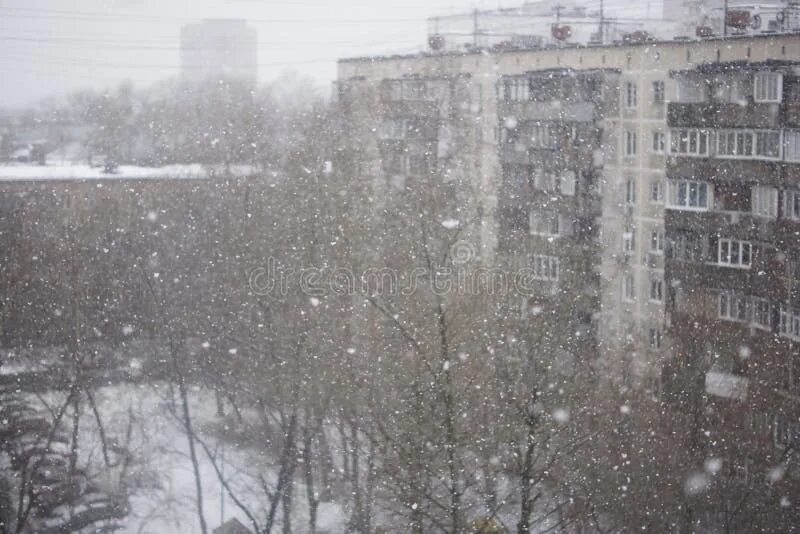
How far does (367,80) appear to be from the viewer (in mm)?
9469

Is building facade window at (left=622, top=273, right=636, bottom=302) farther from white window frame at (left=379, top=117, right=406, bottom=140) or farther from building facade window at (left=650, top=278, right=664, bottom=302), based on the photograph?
white window frame at (left=379, top=117, right=406, bottom=140)

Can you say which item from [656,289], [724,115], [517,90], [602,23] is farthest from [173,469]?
[602,23]

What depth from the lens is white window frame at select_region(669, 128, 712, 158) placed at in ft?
21.5

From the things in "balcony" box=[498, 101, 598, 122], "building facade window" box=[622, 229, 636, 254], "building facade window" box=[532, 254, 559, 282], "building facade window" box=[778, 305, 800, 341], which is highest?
"balcony" box=[498, 101, 598, 122]

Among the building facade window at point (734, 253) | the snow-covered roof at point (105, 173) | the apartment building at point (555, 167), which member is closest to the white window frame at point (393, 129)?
the apartment building at point (555, 167)

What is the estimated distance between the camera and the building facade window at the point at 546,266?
6.53 meters

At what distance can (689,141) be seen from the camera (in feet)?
22.0

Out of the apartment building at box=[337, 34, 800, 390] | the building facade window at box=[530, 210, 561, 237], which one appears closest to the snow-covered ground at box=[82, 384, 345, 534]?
the apartment building at box=[337, 34, 800, 390]

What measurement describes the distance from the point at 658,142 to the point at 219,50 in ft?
19.0

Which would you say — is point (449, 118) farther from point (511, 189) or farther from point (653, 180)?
point (653, 180)

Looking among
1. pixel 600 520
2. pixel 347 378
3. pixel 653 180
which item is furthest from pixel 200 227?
pixel 600 520

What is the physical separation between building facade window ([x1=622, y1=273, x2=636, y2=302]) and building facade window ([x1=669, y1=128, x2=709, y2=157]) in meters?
1.15

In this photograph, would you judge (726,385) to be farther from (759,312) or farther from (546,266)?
(546,266)

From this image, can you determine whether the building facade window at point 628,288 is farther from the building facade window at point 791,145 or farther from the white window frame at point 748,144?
the building facade window at point 791,145
